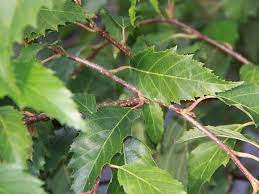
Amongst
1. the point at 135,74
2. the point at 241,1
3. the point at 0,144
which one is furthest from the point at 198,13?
the point at 0,144

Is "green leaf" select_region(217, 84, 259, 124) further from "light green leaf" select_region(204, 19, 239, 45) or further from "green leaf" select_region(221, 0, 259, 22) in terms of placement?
"green leaf" select_region(221, 0, 259, 22)

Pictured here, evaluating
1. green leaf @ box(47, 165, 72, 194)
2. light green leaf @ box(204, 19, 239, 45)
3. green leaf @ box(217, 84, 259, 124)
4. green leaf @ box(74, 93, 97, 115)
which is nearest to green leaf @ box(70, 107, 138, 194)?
green leaf @ box(74, 93, 97, 115)

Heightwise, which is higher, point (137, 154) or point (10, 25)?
point (10, 25)

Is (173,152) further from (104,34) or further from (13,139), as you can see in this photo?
(13,139)

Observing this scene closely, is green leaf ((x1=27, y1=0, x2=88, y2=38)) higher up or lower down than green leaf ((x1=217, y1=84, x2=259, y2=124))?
higher up

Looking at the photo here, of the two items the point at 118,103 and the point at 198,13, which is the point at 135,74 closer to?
the point at 118,103

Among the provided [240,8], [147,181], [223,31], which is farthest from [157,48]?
[240,8]
